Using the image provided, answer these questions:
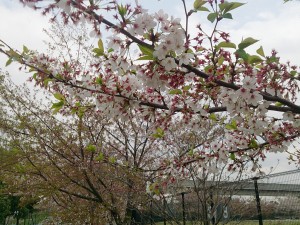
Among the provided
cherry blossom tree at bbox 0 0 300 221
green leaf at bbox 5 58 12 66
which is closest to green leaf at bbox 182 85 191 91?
cherry blossom tree at bbox 0 0 300 221

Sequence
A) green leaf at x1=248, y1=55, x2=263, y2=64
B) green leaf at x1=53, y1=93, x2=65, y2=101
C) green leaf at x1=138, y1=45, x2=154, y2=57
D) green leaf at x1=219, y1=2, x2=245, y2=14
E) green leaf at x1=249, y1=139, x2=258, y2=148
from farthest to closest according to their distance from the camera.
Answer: green leaf at x1=249, y1=139, x2=258, y2=148, green leaf at x1=53, y1=93, x2=65, y2=101, green leaf at x1=248, y1=55, x2=263, y2=64, green leaf at x1=138, y1=45, x2=154, y2=57, green leaf at x1=219, y1=2, x2=245, y2=14

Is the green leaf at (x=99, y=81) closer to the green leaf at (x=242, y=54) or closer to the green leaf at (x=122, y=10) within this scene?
the green leaf at (x=122, y=10)

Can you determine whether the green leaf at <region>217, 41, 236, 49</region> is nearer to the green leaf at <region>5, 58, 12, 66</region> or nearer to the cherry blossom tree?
the cherry blossom tree

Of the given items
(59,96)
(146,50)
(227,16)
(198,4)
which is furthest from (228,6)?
(59,96)

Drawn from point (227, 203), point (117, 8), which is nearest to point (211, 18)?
point (117, 8)

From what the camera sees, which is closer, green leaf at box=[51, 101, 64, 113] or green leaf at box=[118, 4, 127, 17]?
green leaf at box=[118, 4, 127, 17]

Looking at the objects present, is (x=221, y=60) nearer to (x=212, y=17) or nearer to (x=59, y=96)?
(x=212, y=17)

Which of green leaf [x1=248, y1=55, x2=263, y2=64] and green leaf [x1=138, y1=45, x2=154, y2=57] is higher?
green leaf [x1=248, y1=55, x2=263, y2=64]

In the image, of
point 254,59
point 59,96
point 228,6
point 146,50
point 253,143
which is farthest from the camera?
point 253,143

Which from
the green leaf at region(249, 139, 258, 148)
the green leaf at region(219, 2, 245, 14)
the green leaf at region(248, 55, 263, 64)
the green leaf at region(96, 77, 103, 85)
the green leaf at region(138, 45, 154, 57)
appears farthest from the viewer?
the green leaf at region(249, 139, 258, 148)

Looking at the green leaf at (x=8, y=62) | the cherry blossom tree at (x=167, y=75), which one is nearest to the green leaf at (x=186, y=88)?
the cherry blossom tree at (x=167, y=75)

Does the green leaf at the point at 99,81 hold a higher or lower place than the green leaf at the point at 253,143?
higher

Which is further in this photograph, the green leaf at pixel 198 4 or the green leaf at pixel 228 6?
the green leaf at pixel 198 4

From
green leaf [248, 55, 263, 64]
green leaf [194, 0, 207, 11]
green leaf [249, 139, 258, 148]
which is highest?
green leaf [194, 0, 207, 11]
